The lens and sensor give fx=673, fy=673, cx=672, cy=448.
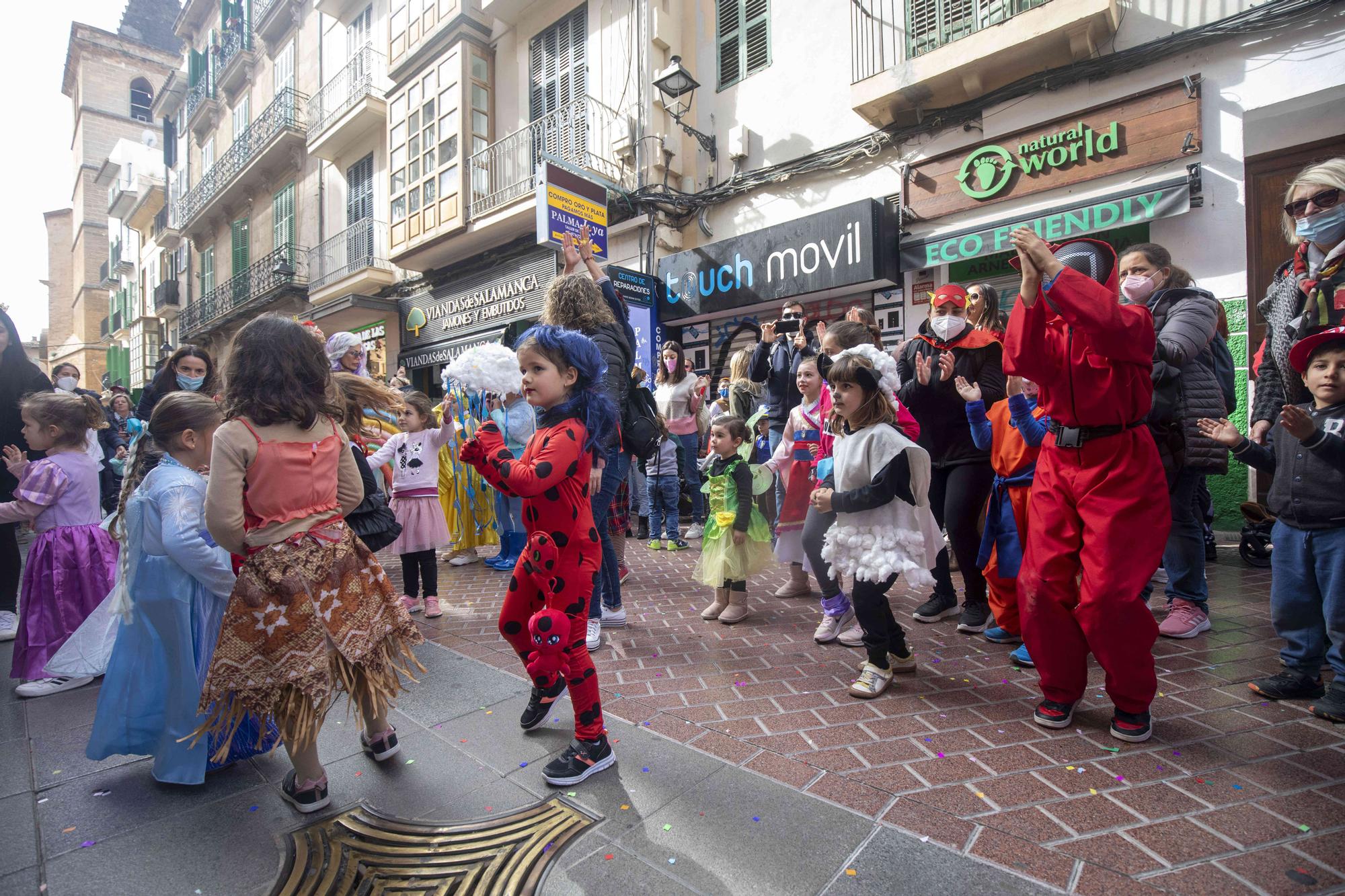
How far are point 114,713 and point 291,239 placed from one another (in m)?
19.7

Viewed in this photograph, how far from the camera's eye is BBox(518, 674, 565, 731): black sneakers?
2.78m

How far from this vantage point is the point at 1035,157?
744 cm

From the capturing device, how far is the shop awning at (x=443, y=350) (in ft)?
44.4

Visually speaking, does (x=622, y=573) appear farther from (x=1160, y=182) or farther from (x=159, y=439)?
(x=1160, y=182)

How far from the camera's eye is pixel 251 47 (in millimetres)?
21016

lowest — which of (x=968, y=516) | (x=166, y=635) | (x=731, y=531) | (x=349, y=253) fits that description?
(x=166, y=635)

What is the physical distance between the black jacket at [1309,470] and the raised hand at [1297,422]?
64mm

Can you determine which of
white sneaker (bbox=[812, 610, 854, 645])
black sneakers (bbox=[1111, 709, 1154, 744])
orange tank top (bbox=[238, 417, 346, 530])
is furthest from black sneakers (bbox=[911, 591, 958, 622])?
orange tank top (bbox=[238, 417, 346, 530])

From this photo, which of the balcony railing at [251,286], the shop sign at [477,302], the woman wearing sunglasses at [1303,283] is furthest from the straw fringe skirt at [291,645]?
the balcony railing at [251,286]

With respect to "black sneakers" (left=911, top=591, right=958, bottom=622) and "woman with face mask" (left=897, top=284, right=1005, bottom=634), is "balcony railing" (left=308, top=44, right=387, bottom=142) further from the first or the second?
"black sneakers" (left=911, top=591, right=958, bottom=622)

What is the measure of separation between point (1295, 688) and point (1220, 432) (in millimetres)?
1166

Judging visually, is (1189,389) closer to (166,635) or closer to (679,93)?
(166,635)

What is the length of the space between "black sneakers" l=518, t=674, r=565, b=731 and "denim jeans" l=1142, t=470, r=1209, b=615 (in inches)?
130

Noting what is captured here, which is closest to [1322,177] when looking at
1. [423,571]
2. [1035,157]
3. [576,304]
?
[576,304]
